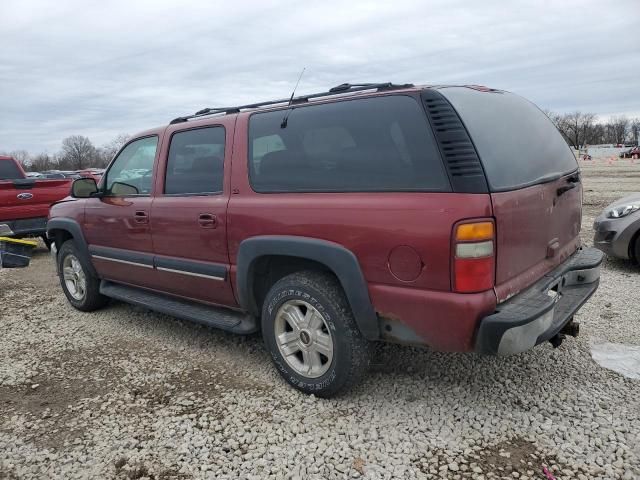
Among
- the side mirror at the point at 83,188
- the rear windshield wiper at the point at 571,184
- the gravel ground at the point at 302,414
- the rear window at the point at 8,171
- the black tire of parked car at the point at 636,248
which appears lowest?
the gravel ground at the point at 302,414

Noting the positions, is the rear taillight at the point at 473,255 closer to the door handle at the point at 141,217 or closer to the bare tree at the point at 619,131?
the door handle at the point at 141,217

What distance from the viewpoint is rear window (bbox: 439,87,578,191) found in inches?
106

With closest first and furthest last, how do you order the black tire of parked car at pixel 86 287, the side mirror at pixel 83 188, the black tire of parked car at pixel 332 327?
the black tire of parked car at pixel 332 327
the side mirror at pixel 83 188
the black tire of parked car at pixel 86 287

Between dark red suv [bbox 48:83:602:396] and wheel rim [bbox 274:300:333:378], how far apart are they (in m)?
0.01

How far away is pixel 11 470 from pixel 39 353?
Answer: 172 cm

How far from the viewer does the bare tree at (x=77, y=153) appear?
265 feet

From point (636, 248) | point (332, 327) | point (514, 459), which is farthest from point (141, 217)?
point (636, 248)

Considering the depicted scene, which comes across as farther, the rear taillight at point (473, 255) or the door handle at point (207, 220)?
the door handle at point (207, 220)

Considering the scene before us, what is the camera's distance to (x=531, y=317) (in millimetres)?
2566

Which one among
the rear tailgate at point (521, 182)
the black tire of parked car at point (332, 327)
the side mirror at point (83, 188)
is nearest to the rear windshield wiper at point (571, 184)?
the rear tailgate at point (521, 182)

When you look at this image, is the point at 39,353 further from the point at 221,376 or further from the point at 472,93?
the point at 472,93

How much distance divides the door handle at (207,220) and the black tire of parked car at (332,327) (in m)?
0.68

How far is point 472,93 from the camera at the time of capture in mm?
3045

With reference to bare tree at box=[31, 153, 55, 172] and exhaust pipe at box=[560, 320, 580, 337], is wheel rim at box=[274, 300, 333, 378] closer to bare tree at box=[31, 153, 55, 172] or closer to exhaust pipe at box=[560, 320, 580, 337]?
exhaust pipe at box=[560, 320, 580, 337]
